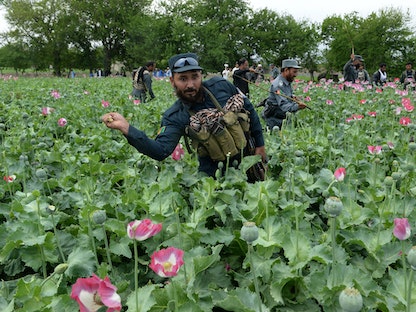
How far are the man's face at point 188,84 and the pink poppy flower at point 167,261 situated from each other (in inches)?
58.7

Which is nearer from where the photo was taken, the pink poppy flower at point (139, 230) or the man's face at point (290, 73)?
the pink poppy flower at point (139, 230)

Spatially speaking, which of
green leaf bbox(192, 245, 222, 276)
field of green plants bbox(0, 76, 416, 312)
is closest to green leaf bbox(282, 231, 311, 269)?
field of green plants bbox(0, 76, 416, 312)

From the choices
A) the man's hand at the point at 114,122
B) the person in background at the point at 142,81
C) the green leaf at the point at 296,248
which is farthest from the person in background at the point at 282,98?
the person in background at the point at 142,81

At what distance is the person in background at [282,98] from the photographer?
4769 mm

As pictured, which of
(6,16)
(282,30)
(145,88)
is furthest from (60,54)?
(145,88)

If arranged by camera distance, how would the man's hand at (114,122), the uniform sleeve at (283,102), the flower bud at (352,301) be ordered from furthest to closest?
the uniform sleeve at (283,102)
the man's hand at (114,122)
the flower bud at (352,301)

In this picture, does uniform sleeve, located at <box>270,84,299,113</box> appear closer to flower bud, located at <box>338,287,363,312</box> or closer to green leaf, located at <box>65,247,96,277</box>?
green leaf, located at <box>65,247,96,277</box>

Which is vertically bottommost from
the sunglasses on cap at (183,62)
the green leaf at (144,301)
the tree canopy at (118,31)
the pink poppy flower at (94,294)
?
the green leaf at (144,301)

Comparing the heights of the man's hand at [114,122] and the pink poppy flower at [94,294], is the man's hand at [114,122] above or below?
above

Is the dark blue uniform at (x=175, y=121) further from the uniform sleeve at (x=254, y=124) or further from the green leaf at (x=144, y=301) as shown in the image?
the green leaf at (x=144, y=301)

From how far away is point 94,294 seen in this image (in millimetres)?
1216

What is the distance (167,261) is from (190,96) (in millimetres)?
1537

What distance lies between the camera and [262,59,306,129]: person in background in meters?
4.77

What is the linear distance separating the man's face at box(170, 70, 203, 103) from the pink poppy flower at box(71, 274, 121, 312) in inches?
65.2
